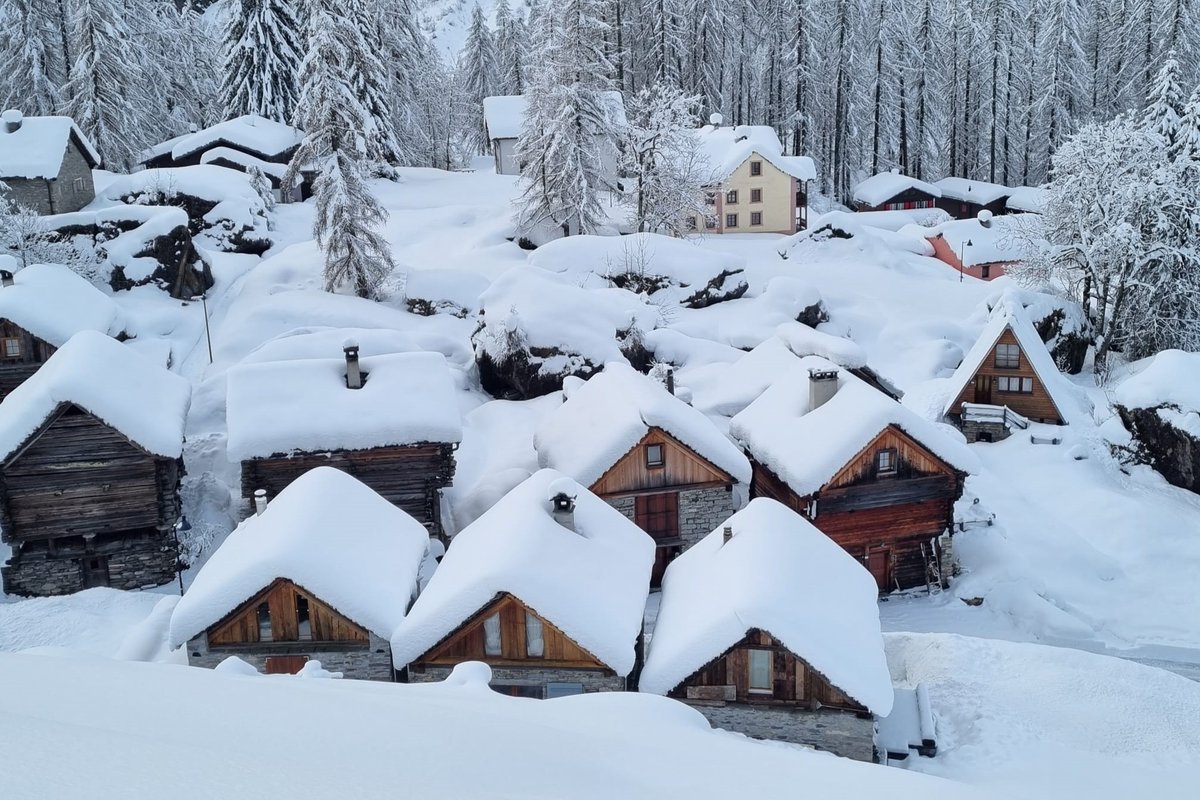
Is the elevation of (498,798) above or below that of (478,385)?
above

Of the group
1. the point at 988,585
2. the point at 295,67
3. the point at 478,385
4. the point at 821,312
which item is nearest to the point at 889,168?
the point at 821,312

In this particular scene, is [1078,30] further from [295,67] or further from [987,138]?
[295,67]

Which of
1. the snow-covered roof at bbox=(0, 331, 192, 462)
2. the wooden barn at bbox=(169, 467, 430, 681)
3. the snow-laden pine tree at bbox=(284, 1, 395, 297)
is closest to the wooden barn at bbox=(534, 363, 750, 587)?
the wooden barn at bbox=(169, 467, 430, 681)

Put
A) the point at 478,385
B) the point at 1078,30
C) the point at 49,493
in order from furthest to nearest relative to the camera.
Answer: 1. the point at 1078,30
2. the point at 478,385
3. the point at 49,493

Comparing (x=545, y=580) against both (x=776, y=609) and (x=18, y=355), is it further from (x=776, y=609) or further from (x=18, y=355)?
(x=18, y=355)

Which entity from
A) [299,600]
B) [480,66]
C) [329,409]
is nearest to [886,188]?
[480,66]

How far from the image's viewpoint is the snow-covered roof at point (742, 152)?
192 feet

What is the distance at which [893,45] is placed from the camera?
76000 mm

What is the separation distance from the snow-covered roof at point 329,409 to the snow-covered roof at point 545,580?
628 cm

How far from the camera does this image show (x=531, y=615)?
58.6ft

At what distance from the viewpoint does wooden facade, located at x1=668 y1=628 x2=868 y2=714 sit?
57.7 feet

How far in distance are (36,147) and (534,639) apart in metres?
42.6

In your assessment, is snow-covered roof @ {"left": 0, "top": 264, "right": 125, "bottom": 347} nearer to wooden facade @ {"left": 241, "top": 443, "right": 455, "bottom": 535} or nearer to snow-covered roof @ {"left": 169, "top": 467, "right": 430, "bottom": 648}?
wooden facade @ {"left": 241, "top": 443, "right": 455, "bottom": 535}

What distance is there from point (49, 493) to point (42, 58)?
44.7m
